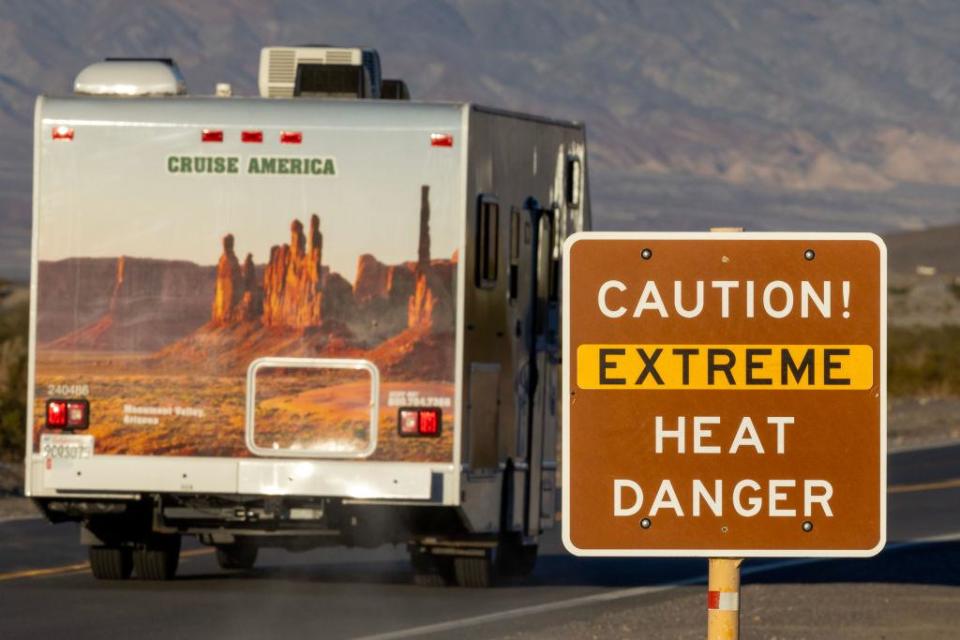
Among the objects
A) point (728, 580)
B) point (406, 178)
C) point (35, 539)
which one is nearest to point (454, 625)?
point (406, 178)

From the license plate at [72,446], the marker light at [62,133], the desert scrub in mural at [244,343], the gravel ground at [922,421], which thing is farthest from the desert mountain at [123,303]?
the gravel ground at [922,421]

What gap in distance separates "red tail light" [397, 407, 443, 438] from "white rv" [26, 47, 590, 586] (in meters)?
0.01

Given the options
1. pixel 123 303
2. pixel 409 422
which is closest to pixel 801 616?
pixel 409 422

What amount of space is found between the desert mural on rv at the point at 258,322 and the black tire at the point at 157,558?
5.12 ft

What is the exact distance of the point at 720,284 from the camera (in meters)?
5.58

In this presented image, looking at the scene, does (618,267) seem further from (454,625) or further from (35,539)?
(35,539)

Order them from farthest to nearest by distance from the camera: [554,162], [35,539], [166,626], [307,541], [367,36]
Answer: [367,36] → [35,539] → [554,162] → [307,541] → [166,626]

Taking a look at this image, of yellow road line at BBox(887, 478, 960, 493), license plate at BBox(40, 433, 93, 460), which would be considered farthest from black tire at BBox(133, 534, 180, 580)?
yellow road line at BBox(887, 478, 960, 493)

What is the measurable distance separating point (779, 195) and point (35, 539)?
150928 millimetres

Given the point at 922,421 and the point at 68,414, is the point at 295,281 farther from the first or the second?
the point at 922,421

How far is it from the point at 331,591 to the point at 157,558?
1.13 meters

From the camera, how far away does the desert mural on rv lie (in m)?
13.4

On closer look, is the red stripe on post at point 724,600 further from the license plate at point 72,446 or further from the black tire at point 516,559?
the black tire at point 516,559

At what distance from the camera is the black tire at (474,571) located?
1473 centimetres
